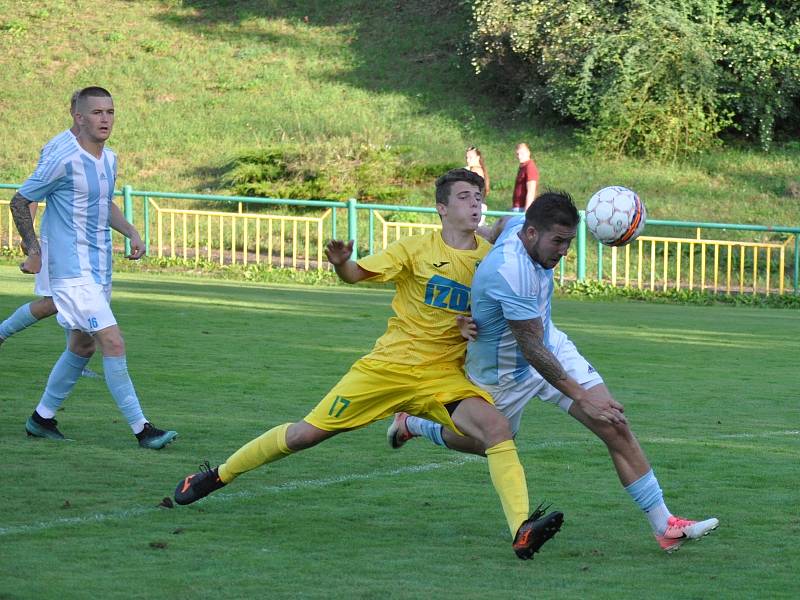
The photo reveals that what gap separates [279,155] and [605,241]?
79.1 ft

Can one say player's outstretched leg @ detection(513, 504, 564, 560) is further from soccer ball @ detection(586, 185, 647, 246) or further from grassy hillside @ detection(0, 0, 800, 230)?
grassy hillside @ detection(0, 0, 800, 230)

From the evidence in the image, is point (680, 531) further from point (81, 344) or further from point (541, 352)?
point (81, 344)

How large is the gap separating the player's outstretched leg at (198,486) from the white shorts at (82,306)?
5.77 ft

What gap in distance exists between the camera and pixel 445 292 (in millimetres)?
6152

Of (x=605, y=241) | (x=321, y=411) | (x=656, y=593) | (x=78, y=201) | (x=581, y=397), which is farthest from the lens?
(x=78, y=201)

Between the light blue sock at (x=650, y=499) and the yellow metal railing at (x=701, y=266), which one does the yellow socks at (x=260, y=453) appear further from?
the yellow metal railing at (x=701, y=266)

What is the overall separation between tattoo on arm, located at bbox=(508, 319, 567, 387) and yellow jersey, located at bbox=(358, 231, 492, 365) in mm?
466

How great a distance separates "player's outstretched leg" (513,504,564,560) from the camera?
542 centimetres

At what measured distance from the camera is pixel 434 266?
20.2 ft

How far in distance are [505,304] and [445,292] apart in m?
0.48

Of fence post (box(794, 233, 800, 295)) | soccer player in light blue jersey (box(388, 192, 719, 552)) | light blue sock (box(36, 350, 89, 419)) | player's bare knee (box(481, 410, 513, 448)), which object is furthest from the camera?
fence post (box(794, 233, 800, 295))

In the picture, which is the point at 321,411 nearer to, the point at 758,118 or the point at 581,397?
the point at 581,397

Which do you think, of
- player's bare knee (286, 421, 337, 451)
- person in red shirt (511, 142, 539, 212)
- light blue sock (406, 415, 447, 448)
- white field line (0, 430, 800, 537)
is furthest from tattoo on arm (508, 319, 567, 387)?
person in red shirt (511, 142, 539, 212)

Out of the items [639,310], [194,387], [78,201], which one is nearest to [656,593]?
[78,201]
